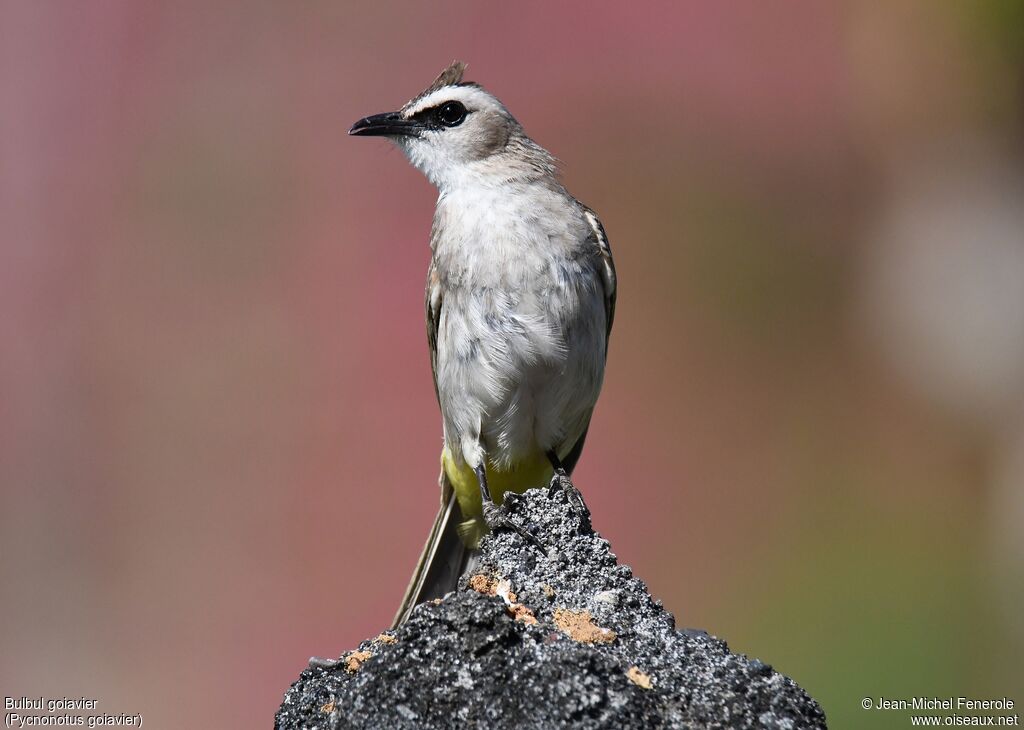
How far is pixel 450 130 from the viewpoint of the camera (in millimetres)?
5207

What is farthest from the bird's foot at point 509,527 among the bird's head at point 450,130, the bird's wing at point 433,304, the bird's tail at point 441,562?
the bird's head at point 450,130

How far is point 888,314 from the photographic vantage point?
11969 mm

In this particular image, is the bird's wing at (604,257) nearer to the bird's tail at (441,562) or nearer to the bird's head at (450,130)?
the bird's head at (450,130)

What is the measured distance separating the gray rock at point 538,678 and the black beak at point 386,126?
273 cm

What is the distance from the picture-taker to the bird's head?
5.13 m

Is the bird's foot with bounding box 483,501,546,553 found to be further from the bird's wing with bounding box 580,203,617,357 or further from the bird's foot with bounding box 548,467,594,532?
the bird's wing with bounding box 580,203,617,357

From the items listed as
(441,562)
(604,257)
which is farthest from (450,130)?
(441,562)

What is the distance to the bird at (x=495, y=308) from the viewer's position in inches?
182

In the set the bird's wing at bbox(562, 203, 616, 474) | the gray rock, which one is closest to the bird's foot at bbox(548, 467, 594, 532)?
the bird's wing at bbox(562, 203, 616, 474)

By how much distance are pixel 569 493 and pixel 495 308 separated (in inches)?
33.3

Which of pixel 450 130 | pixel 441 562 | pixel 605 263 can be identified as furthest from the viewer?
pixel 450 130

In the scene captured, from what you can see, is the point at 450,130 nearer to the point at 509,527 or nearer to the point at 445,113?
the point at 445,113

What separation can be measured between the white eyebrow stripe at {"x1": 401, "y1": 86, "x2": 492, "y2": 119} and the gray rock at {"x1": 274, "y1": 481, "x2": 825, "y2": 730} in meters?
2.81

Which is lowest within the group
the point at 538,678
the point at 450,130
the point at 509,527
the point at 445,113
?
the point at 538,678
